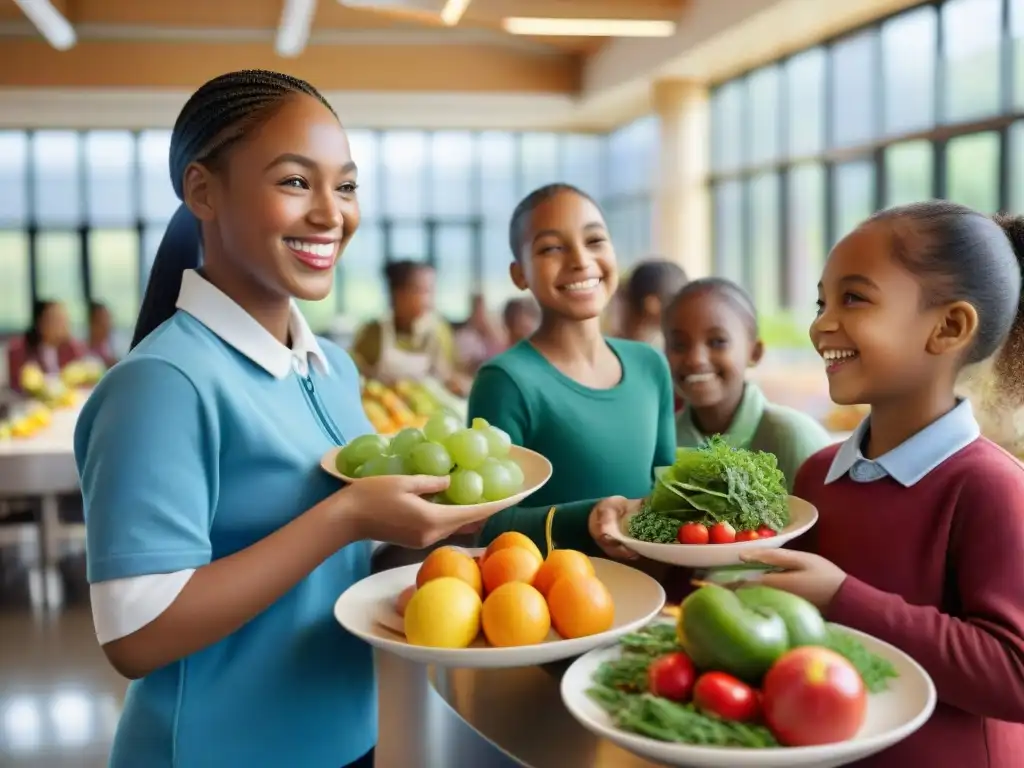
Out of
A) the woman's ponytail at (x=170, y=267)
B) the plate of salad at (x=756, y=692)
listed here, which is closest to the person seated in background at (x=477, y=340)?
the woman's ponytail at (x=170, y=267)

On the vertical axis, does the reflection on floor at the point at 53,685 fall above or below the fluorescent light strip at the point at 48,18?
below

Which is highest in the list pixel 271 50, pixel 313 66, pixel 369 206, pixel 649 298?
pixel 271 50

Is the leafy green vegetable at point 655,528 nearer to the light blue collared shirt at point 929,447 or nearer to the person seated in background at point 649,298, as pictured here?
the light blue collared shirt at point 929,447

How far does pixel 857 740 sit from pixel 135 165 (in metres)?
14.4

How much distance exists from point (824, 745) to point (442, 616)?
17.0 inches

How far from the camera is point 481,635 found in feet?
4.12

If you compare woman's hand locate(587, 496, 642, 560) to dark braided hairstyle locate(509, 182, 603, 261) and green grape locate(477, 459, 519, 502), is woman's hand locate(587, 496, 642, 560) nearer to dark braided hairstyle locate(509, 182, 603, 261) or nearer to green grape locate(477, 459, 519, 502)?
green grape locate(477, 459, 519, 502)

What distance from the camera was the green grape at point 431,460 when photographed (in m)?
1.36

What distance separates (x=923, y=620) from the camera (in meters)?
1.18

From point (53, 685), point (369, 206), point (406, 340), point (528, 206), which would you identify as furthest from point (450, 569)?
point (369, 206)

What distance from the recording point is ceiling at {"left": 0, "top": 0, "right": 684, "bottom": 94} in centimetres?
1159

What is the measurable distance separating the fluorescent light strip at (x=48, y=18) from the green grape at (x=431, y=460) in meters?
8.16

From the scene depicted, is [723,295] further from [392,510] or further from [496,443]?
[392,510]

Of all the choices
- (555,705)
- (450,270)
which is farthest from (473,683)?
(450,270)
